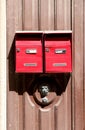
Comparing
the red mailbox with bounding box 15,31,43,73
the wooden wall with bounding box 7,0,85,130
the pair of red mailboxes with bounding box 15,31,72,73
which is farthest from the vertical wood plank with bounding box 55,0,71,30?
the red mailbox with bounding box 15,31,43,73

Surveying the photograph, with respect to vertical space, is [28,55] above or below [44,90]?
above

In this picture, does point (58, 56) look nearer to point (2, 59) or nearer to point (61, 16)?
point (61, 16)

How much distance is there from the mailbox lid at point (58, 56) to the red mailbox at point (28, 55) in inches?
2.5

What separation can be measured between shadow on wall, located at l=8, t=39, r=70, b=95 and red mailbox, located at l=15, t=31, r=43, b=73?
152 mm

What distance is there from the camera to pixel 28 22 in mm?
4008

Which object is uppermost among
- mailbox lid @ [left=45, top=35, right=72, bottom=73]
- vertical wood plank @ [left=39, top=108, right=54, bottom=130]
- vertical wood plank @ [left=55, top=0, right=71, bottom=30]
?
vertical wood plank @ [left=55, top=0, right=71, bottom=30]

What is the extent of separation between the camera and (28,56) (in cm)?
388

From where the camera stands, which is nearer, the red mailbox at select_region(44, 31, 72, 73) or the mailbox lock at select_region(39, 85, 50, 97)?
the red mailbox at select_region(44, 31, 72, 73)

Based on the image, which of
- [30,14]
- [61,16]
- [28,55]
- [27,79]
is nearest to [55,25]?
[61,16]

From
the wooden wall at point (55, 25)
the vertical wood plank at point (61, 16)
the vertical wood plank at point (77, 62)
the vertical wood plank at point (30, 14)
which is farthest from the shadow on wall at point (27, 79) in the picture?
the vertical wood plank at point (61, 16)

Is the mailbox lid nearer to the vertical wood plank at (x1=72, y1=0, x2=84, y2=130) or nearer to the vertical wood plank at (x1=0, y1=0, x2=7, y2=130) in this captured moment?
the vertical wood plank at (x1=72, y1=0, x2=84, y2=130)

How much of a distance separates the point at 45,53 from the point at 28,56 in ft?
0.49

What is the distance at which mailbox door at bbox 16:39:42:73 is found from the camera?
12.7ft

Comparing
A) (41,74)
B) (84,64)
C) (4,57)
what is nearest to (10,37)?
(4,57)
